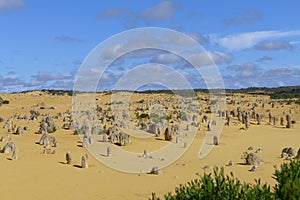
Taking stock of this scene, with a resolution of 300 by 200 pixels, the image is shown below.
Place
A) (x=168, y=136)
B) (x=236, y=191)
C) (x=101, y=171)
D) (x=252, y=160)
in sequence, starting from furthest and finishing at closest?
(x=168, y=136) < (x=252, y=160) < (x=101, y=171) < (x=236, y=191)

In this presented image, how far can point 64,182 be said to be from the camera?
11922mm

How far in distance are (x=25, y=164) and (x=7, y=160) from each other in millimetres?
824

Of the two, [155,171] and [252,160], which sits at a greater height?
[252,160]

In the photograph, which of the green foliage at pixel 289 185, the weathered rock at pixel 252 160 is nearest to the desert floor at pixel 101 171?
the weathered rock at pixel 252 160

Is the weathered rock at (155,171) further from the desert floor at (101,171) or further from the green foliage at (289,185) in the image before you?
the green foliage at (289,185)

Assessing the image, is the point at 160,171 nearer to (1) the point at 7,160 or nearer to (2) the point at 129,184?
(2) the point at 129,184

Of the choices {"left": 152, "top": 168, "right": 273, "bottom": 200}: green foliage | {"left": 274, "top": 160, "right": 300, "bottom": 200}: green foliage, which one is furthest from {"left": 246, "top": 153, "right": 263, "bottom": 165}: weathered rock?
{"left": 152, "top": 168, "right": 273, "bottom": 200}: green foliage

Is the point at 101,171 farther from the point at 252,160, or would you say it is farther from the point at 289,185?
the point at 289,185

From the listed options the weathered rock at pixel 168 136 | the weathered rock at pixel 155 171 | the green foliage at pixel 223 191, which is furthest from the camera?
the weathered rock at pixel 168 136

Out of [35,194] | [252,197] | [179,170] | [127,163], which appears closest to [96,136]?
[127,163]

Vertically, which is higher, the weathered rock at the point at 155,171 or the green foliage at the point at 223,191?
the green foliage at the point at 223,191

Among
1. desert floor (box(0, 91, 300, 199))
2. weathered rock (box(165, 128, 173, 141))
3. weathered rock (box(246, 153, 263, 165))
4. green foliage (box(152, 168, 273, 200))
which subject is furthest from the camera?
weathered rock (box(165, 128, 173, 141))

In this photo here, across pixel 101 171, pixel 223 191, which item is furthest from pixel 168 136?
pixel 223 191

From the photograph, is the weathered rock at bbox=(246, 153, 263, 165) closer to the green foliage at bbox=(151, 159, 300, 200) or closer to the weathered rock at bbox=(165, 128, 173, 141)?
the weathered rock at bbox=(165, 128, 173, 141)
